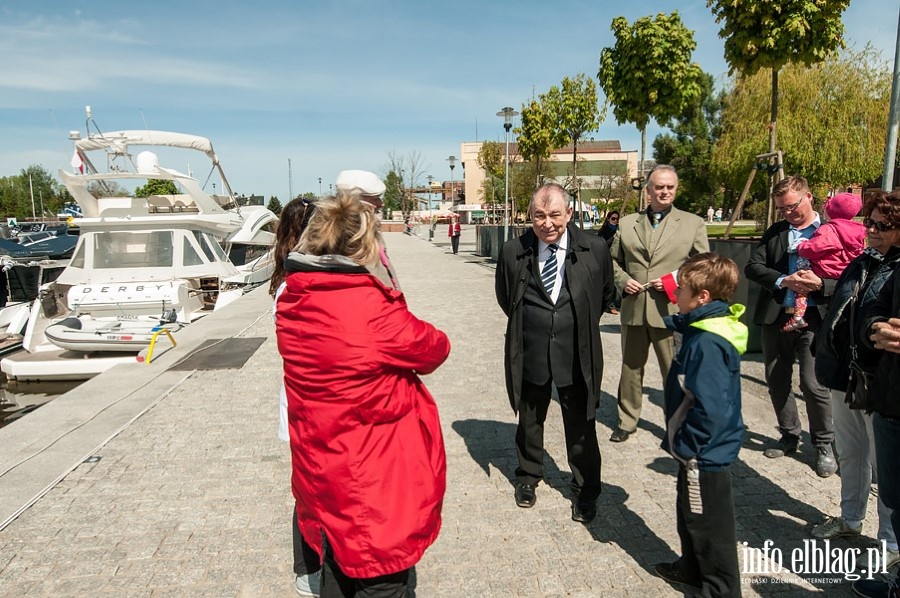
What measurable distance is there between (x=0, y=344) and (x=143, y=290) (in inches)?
143

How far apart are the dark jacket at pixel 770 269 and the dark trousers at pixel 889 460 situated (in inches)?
64.0

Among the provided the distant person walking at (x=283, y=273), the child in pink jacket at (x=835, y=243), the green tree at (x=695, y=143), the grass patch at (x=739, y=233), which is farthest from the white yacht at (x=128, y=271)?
the green tree at (x=695, y=143)

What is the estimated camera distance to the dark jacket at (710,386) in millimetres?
2449

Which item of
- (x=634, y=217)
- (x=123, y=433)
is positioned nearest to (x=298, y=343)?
(x=634, y=217)

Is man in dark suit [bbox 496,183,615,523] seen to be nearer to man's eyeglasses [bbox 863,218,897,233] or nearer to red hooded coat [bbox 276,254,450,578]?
man's eyeglasses [bbox 863,218,897,233]

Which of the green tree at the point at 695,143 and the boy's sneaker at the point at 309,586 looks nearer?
the boy's sneaker at the point at 309,586

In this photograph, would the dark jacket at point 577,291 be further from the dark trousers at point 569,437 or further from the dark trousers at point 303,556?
the dark trousers at point 303,556

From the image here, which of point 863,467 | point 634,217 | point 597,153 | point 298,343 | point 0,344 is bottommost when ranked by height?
point 0,344

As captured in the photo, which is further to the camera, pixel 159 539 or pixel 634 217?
pixel 634 217

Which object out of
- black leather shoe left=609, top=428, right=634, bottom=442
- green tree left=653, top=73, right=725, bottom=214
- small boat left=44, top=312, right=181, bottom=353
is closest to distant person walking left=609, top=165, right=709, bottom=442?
black leather shoe left=609, top=428, right=634, bottom=442

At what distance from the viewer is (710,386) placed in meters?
2.44

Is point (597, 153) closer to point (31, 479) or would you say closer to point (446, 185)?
point (446, 185)

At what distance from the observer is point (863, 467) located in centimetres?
302

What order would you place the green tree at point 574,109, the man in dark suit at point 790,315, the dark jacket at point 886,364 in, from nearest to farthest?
1. the dark jacket at point 886,364
2. the man in dark suit at point 790,315
3. the green tree at point 574,109
